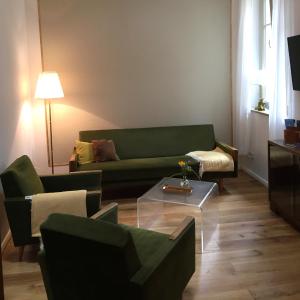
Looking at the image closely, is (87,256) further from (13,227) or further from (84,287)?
(13,227)

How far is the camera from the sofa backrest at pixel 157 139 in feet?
16.2

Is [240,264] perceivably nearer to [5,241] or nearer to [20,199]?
[20,199]

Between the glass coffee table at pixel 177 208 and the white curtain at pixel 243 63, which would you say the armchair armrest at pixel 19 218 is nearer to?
the glass coffee table at pixel 177 208

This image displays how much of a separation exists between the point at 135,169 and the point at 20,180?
1595 millimetres

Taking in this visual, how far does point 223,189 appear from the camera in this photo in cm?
477

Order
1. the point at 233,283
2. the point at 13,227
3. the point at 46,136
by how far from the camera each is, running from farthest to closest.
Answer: the point at 46,136
the point at 13,227
the point at 233,283

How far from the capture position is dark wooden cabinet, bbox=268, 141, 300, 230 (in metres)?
3.38

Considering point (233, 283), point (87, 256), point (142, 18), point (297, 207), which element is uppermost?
point (142, 18)

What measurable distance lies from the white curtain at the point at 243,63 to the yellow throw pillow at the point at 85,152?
78.6 inches

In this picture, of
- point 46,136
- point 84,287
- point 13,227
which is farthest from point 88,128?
point 84,287

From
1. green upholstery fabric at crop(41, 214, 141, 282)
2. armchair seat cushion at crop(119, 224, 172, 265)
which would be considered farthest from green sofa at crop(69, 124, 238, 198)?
green upholstery fabric at crop(41, 214, 141, 282)

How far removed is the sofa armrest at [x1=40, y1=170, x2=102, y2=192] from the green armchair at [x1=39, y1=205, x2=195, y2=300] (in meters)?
1.60

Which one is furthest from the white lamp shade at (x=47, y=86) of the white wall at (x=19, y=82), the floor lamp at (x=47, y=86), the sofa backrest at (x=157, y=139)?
the sofa backrest at (x=157, y=139)

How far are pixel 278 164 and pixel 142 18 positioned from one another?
263 cm
